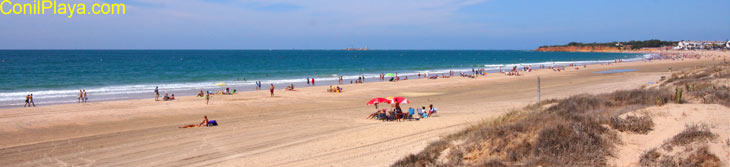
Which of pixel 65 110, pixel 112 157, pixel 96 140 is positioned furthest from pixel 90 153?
pixel 65 110

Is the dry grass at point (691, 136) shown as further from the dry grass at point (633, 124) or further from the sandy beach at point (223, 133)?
the sandy beach at point (223, 133)

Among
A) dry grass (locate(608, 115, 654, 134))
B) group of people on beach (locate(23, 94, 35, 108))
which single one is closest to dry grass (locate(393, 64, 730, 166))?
dry grass (locate(608, 115, 654, 134))

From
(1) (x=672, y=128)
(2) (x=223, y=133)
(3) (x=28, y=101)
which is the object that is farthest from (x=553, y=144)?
(3) (x=28, y=101)

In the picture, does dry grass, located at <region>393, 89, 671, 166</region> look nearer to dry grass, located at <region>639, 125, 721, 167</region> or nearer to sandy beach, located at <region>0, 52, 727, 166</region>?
dry grass, located at <region>639, 125, 721, 167</region>

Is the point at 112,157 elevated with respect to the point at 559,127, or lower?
lower

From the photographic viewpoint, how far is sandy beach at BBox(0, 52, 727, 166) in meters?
10.8

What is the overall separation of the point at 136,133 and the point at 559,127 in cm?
1261

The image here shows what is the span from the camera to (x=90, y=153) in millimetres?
12016

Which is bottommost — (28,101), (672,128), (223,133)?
(223,133)

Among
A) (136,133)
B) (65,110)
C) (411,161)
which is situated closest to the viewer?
(411,161)

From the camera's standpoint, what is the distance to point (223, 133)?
1448 centimetres

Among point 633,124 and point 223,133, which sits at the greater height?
point 633,124

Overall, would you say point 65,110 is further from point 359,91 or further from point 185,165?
point 359,91

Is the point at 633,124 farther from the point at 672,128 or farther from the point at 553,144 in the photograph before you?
the point at 553,144
